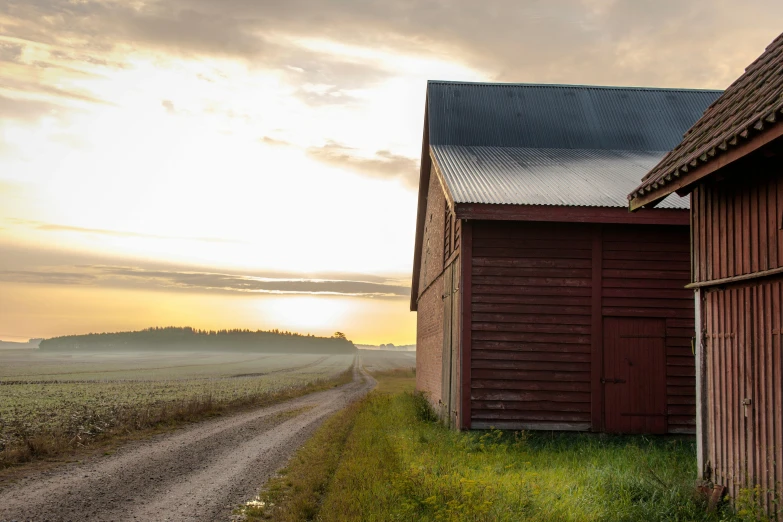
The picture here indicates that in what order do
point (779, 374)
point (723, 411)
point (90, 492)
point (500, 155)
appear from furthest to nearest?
1. point (500, 155)
2. point (90, 492)
3. point (723, 411)
4. point (779, 374)

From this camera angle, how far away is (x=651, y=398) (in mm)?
13516

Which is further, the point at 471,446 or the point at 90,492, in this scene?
the point at 471,446

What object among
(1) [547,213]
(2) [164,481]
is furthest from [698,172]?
(2) [164,481]

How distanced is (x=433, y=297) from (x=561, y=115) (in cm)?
702

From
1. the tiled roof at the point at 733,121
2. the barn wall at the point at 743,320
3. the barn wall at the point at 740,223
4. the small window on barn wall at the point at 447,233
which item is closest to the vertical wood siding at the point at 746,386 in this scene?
the barn wall at the point at 743,320

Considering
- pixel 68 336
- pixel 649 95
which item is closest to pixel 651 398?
pixel 649 95

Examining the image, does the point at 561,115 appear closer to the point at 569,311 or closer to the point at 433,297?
the point at 433,297

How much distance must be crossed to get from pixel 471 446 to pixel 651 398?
432cm

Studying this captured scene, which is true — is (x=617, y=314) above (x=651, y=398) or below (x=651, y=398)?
above

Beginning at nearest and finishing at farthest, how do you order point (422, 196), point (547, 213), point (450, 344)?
point (547, 213) → point (450, 344) → point (422, 196)

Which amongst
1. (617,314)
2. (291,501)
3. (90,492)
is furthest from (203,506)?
(617,314)

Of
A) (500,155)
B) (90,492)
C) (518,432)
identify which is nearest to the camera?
(90,492)

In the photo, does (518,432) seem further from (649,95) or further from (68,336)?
(68,336)

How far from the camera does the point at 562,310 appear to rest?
13680 millimetres
